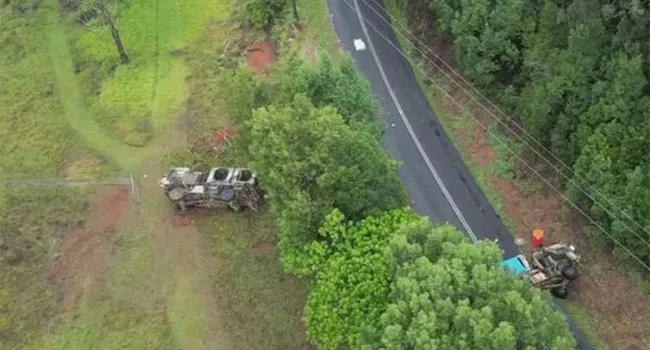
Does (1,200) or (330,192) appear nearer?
(330,192)

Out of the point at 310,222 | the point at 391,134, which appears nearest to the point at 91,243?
the point at 310,222

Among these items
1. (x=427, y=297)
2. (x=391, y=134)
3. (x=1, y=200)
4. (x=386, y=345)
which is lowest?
(x=1, y=200)

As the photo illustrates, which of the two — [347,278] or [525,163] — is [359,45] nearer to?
[525,163]

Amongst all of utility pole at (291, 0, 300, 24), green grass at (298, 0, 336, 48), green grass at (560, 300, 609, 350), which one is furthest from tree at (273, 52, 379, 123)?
utility pole at (291, 0, 300, 24)

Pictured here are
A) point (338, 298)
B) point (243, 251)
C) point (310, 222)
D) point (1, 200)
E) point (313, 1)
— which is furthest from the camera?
point (313, 1)

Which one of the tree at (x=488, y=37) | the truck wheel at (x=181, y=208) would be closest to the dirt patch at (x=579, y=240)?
the tree at (x=488, y=37)

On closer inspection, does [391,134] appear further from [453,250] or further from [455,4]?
[453,250]

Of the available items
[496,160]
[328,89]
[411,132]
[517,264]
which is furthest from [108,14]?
[517,264]
